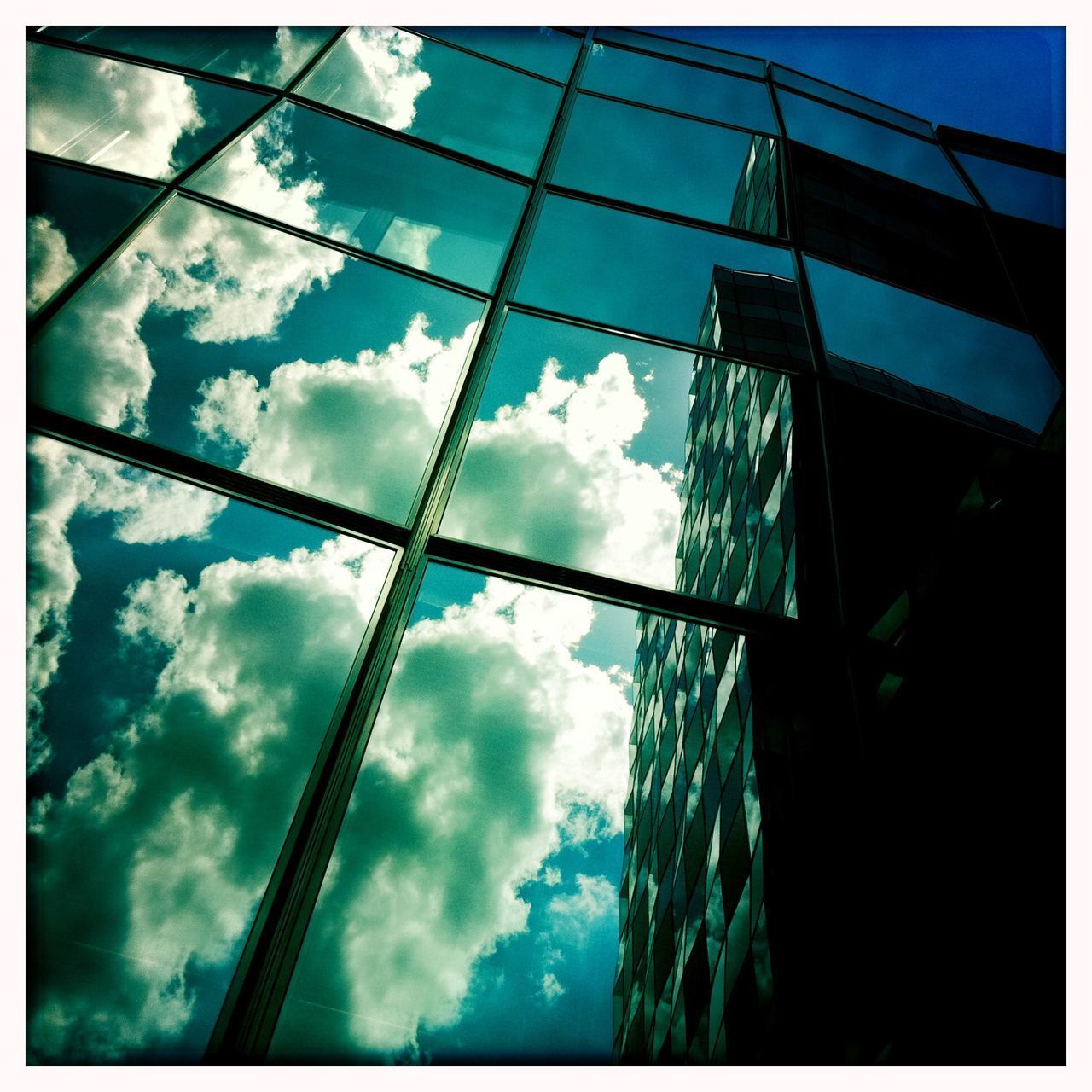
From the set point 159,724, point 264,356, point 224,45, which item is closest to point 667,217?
point 224,45

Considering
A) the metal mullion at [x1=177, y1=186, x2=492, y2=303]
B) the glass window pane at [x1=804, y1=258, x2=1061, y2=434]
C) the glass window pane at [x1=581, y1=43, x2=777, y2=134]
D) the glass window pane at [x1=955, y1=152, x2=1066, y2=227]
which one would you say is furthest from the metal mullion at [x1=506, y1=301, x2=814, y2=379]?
the glass window pane at [x1=581, y1=43, x2=777, y2=134]

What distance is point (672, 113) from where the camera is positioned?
798cm

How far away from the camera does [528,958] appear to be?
126 inches

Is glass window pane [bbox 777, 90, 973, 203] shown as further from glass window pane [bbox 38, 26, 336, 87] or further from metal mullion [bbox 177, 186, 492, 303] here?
glass window pane [bbox 38, 26, 336, 87]

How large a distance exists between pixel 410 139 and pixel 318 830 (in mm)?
6459

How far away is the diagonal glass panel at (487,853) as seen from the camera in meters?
2.92

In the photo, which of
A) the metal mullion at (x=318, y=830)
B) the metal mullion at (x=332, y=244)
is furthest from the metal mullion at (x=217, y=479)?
the metal mullion at (x=332, y=244)

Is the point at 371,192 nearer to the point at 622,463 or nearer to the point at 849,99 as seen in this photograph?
the point at 622,463

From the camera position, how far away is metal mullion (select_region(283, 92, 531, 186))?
21.4ft

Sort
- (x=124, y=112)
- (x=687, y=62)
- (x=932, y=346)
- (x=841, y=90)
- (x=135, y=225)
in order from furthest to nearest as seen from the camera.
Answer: (x=687, y=62) < (x=841, y=90) < (x=932, y=346) < (x=124, y=112) < (x=135, y=225)

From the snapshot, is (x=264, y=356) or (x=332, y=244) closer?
(x=264, y=356)

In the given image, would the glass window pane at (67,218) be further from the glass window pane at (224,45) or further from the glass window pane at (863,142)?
the glass window pane at (863,142)

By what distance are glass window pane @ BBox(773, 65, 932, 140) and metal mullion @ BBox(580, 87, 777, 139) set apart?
55 cm

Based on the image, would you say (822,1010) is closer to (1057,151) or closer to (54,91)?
(1057,151)
